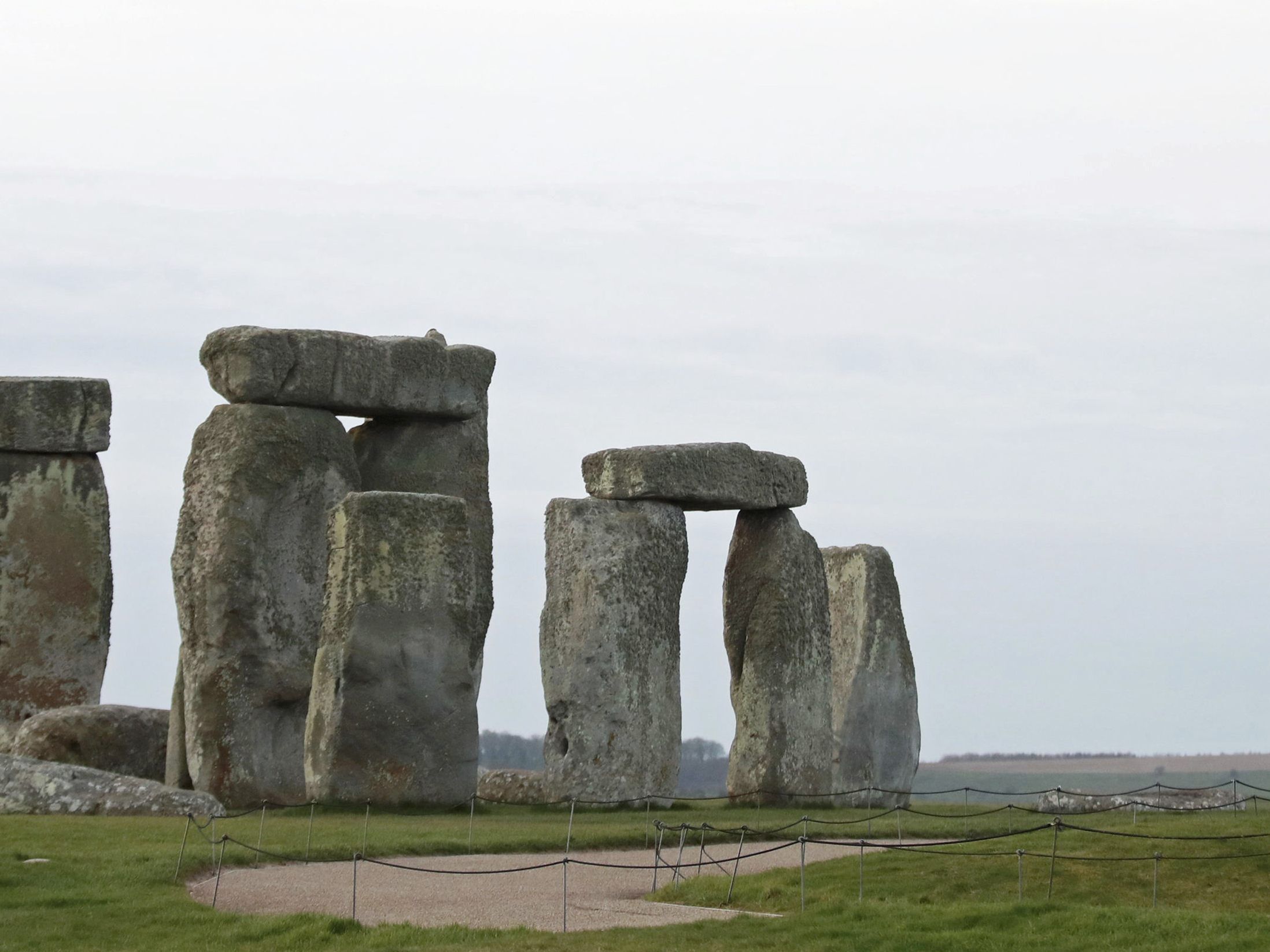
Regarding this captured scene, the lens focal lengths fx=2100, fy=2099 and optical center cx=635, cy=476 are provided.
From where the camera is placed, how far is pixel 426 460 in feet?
83.1

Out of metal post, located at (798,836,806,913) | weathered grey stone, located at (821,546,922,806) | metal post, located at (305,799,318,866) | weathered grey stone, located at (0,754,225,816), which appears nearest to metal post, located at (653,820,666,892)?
metal post, located at (798,836,806,913)

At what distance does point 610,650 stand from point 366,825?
16.3 feet

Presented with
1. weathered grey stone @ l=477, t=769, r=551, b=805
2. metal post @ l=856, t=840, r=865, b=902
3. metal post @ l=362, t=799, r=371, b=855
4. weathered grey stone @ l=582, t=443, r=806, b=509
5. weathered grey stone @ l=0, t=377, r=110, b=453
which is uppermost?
weathered grey stone @ l=0, t=377, r=110, b=453

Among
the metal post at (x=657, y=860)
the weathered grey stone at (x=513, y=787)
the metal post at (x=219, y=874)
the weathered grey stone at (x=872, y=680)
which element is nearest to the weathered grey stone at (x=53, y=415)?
the weathered grey stone at (x=513, y=787)

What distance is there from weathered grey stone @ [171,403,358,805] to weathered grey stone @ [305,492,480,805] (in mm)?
2008

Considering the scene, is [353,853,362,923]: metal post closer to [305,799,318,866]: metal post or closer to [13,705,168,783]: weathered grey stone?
[305,799,318,866]: metal post

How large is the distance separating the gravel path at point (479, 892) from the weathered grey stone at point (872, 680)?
735 centimetres

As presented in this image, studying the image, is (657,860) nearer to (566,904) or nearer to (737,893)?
(737,893)

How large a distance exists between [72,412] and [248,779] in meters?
6.30

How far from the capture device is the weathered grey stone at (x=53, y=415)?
25.6 metres

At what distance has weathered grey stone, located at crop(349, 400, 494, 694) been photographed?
25.3 metres

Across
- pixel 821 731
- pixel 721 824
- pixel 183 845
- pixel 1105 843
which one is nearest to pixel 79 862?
pixel 183 845

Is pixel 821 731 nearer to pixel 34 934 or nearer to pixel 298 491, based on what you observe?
pixel 298 491

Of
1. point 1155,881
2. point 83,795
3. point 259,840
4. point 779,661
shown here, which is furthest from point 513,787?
point 1155,881
